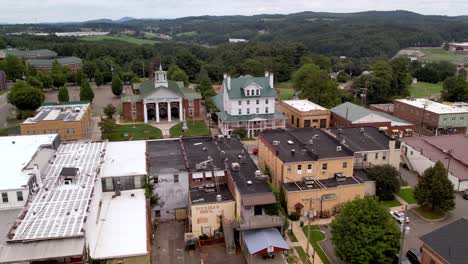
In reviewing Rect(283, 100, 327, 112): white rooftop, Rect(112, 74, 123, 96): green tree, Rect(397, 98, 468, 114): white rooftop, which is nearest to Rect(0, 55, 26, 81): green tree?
Rect(112, 74, 123, 96): green tree

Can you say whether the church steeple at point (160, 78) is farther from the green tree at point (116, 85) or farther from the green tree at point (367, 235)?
the green tree at point (367, 235)

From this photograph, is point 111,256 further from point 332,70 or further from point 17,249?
point 332,70

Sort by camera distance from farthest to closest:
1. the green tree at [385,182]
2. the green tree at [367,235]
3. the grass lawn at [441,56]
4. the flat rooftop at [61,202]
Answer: the grass lawn at [441,56] → the green tree at [385,182] → the green tree at [367,235] → the flat rooftop at [61,202]

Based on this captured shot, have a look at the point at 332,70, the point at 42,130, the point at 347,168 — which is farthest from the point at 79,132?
the point at 332,70

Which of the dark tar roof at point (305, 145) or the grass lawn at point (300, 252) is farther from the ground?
the dark tar roof at point (305, 145)

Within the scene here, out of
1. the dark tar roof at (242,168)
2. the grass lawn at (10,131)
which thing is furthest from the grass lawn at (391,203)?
the grass lawn at (10,131)

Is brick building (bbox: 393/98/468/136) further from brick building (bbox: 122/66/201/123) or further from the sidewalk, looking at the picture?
brick building (bbox: 122/66/201/123)
